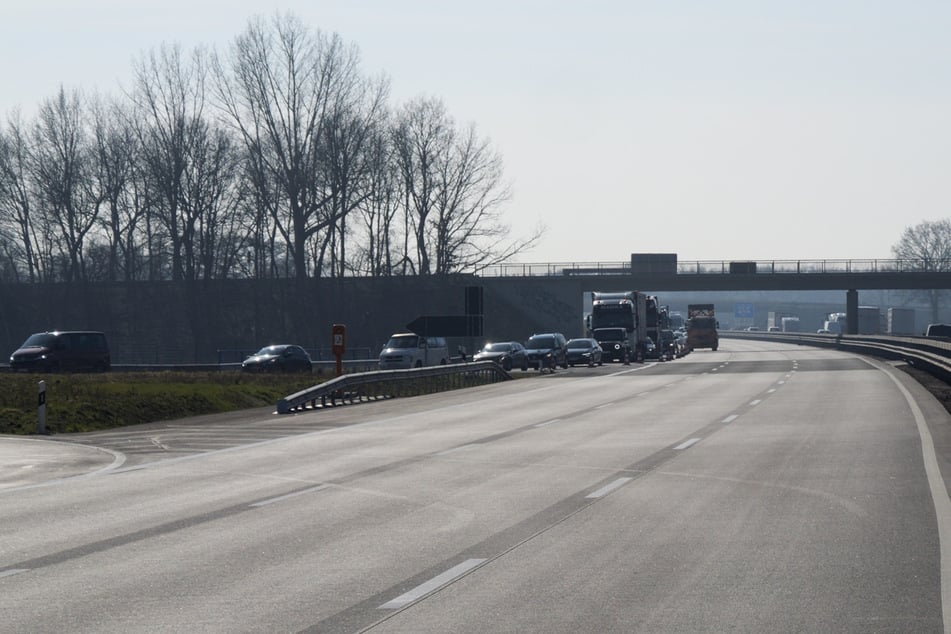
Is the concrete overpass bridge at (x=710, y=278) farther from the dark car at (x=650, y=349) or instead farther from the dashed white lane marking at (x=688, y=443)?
the dashed white lane marking at (x=688, y=443)

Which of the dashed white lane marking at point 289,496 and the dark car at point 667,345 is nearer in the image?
the dashed white lane marking at point 289,496

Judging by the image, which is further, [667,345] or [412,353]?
[667,345]

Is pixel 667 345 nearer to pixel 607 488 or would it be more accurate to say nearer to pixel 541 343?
pixel 541 343

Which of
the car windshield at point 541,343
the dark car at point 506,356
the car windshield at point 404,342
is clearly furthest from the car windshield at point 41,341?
the car windshield at point 541,343

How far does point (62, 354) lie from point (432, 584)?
43.2 meters

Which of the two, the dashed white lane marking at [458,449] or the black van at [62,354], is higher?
Answer: the black van at [62,354]

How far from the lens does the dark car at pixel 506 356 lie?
2293 inches

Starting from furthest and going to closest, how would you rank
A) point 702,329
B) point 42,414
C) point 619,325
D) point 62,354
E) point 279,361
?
point 702,329 < point 619,325 < point 279,361 < point 62,354 < point 42,414

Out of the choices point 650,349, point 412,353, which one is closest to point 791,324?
point 650,349

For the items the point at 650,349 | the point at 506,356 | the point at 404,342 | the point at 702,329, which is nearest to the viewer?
the point at 404,342

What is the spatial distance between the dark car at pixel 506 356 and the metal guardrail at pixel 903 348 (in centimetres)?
1664

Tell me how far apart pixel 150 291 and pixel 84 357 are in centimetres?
4237

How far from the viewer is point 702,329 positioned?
101312mm

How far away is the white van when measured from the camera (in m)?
52.1
